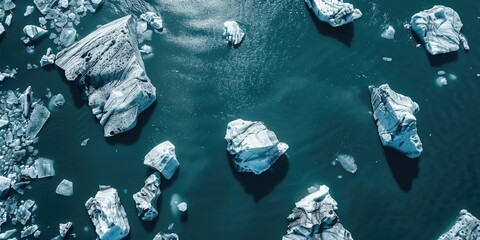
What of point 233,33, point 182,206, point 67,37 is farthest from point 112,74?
point 182,206

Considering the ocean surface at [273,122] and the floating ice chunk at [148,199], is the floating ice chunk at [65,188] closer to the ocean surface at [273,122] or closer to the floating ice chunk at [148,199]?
the ocean surface at [273,122]

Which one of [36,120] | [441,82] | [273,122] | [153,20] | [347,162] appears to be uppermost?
[153,20]

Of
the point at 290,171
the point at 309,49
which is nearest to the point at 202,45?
the point at 309,49

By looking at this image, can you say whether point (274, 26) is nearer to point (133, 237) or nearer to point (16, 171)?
point (133, 237)

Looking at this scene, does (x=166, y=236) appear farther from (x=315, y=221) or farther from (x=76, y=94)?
(x=76, y=94)

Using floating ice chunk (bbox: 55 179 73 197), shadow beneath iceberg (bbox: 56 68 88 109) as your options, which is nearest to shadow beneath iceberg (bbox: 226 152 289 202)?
floating ice chunk (bbox: 55 179 73 197)

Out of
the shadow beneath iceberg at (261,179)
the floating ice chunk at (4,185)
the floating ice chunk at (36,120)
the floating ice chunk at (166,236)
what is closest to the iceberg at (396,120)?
the shadow beneath iceberg at (261,179)

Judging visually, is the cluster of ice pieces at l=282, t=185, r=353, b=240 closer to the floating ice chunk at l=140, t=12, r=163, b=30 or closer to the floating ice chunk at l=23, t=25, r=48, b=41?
the floating ice chunk at l=140, t=12, r=163, b=30
